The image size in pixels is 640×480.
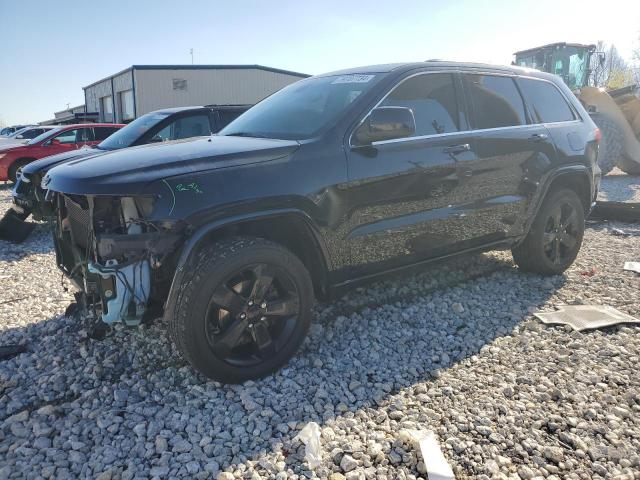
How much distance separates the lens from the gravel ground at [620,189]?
977 centimetres

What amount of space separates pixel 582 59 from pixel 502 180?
12.1m

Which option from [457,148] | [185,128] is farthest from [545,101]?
[185,128]

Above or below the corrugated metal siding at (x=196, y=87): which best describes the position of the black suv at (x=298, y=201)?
Answer: below

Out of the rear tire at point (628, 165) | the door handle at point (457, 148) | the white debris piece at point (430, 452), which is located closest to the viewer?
the white debris piece at point (430, 452)

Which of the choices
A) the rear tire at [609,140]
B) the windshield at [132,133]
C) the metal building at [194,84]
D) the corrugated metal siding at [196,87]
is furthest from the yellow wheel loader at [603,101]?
the corrugated metal siding at [196,87]

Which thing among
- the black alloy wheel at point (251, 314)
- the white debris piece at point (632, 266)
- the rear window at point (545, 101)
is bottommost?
the white debris piece at point (632, 266)

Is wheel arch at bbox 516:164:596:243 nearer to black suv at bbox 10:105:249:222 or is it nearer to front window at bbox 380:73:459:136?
front window at bbox 380:73:459:136

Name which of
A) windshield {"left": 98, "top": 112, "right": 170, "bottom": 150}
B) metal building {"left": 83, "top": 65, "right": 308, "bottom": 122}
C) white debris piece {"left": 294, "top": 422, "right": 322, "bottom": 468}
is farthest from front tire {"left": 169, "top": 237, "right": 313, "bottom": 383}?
metal building {"left": 83, "top": 65, "right": 308, "bottom": 122}

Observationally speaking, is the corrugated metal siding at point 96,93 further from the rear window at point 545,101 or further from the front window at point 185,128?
the rear window at point 545,101

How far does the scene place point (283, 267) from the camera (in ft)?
10.2

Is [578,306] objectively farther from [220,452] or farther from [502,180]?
[220,452]

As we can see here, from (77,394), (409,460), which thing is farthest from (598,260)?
(77,394)

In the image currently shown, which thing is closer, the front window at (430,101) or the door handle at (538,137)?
the front window at (430,101)

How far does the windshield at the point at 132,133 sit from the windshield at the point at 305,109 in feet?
10.6
